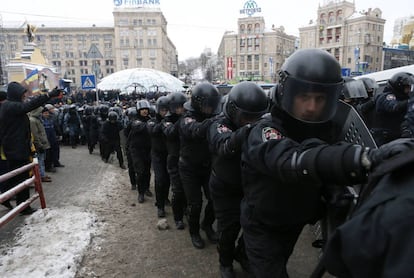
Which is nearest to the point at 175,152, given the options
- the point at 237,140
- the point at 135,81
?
the point at 237,140

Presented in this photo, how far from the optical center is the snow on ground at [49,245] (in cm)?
337

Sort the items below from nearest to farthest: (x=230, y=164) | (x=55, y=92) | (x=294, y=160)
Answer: (x=294, y=160) → (x=230, y=164) → (x=55, y=92)

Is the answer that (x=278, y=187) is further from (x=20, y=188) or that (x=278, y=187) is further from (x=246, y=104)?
(x=20, y=188)

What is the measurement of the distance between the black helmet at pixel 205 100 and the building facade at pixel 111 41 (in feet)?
267

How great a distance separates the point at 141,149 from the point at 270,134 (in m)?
4.51

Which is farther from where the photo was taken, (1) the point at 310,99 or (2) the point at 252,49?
(2) the point at 252,49

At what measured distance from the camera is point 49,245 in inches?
153

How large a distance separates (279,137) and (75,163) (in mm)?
8586

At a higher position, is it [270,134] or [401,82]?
[401,82]

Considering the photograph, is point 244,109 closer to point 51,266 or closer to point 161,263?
point 161,263

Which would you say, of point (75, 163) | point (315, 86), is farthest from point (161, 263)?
point (75, 163)

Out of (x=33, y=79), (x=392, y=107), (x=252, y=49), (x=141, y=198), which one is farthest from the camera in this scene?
(x=252, y=49)

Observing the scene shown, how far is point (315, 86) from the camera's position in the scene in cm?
177

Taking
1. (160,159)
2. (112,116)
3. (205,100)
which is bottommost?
(160,159)
